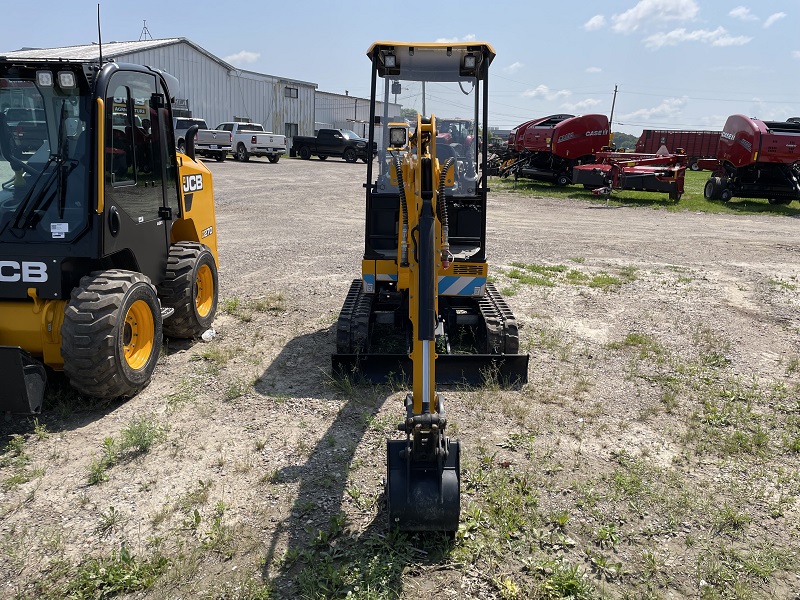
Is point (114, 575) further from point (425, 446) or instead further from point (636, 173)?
point (636, 173)

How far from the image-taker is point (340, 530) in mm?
3660

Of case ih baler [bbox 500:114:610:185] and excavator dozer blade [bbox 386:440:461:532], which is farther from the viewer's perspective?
case ih baler [bbox 500:114:610:185]

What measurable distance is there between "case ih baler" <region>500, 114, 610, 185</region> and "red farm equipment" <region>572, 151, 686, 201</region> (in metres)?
2.37

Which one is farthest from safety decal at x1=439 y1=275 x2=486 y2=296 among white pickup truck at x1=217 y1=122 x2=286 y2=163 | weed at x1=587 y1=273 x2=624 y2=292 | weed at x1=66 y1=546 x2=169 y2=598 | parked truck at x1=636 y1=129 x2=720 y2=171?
parked truck at x1=636 y1=129 x2=720 y2=171

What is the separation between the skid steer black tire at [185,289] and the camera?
611 centimetres

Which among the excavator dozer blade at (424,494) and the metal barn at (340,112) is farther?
the metal barn at (340,112)

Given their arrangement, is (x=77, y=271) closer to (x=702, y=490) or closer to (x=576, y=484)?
(x=576, y=484)

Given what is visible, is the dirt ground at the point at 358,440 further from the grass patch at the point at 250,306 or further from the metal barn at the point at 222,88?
the metal barn at the point at 222,88

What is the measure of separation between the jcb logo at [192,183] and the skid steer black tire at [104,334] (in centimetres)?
180

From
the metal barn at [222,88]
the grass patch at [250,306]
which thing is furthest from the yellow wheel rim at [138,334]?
the metal barn at [222,88]

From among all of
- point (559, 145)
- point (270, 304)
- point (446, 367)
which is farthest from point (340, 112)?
point (446, 367)

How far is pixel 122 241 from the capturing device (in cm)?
518

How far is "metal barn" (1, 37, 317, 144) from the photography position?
32.1 m

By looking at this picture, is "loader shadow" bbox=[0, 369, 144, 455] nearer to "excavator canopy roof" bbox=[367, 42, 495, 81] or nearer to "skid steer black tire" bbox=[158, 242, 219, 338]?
"skid steer black tire" bbox=[158, 242, 219, 338]
